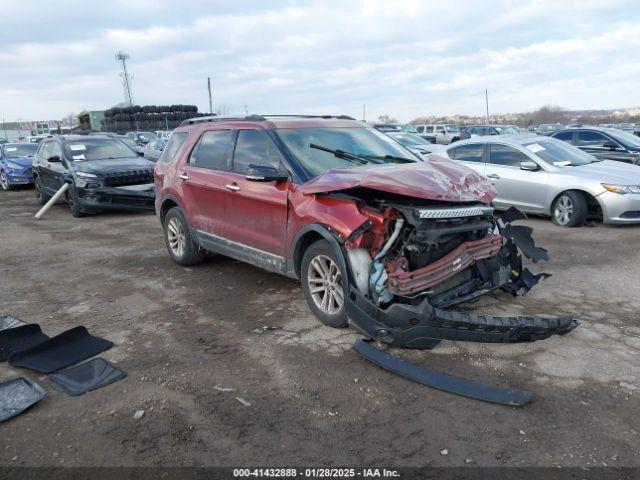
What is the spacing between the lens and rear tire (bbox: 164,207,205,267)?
21.6 feet

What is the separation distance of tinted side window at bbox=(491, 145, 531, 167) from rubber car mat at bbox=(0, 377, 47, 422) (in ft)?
27.4

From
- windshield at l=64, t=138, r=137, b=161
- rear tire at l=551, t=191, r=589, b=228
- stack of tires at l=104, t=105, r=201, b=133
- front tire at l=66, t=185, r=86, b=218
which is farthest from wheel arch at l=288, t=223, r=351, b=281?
stack of tires at l=104, t=105, r=201, b=133

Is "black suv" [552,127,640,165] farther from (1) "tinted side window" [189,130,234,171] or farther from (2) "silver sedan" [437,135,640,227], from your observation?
(1) "tinted side window" [189,130,234,171]

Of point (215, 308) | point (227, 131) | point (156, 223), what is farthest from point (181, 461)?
point (156, 223)

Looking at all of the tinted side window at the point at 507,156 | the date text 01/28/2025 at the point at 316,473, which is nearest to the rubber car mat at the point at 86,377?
the date text 01/28/2025 at the point at 316,473

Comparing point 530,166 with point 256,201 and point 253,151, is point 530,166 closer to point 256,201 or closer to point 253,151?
point 253,151

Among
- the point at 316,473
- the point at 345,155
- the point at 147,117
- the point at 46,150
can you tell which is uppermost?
the point at 147,117

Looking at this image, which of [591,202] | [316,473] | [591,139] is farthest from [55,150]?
[591,139]

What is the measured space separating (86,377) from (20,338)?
1134 mm

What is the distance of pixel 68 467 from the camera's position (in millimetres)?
2826

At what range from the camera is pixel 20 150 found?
1764cm

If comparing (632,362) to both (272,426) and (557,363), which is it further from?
(272,426)

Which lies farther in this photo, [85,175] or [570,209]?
[85,175]

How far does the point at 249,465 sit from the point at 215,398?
79 centimetres
